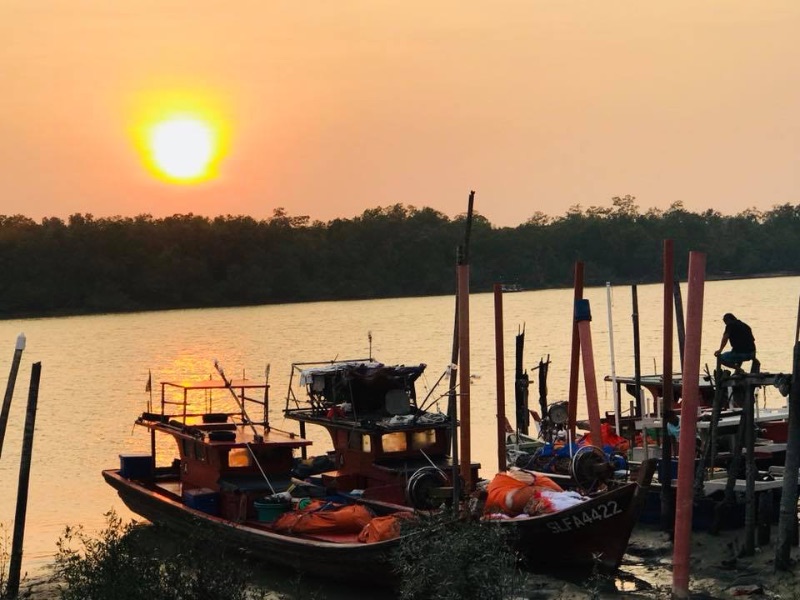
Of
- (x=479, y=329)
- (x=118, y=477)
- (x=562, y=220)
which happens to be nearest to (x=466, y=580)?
(x=118, y=477)

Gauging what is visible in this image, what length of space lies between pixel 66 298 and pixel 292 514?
5094 inches

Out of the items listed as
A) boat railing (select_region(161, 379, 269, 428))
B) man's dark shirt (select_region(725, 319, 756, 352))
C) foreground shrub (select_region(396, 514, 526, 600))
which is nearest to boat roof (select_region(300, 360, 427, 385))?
boat railing (select_region(161, 379, 269, 428))

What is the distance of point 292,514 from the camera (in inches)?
987

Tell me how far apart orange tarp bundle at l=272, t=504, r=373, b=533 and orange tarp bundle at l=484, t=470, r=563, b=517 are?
250cm

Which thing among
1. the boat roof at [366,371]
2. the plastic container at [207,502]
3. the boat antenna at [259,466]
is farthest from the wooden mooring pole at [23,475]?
the boat roof at [366,371]

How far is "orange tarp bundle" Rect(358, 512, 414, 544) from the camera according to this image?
22469 mm

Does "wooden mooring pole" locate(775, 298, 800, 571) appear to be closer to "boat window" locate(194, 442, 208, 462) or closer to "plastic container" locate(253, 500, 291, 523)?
"plastic container" locate(253, 500, 291, 523)

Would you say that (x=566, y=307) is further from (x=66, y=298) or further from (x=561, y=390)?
(x=561, y=390)

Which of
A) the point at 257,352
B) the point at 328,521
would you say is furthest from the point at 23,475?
the point at 257,352

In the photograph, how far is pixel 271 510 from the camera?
84.3ft

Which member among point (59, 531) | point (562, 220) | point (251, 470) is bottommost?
point (59, 531)

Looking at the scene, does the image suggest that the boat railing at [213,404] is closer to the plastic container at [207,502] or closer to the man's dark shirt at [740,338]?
the plastic container at [207,502]

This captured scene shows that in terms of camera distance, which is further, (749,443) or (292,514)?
(292,514)

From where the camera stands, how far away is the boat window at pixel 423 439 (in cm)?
2745
